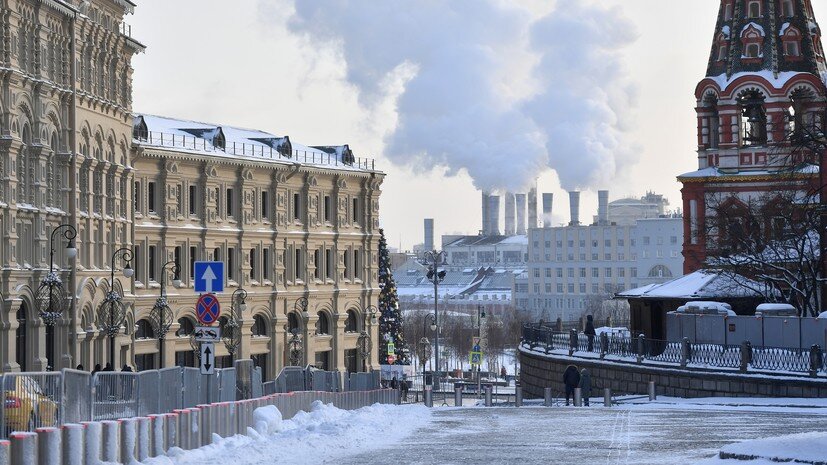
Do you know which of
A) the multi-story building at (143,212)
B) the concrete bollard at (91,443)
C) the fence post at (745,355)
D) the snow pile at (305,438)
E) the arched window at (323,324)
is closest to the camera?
the concrete bollard at (91,443)

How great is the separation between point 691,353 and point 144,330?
27980 millimetres

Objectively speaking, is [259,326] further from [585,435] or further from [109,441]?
[109,441]

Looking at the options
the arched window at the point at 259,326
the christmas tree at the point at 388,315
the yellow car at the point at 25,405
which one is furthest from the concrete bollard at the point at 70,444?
the christmas tree at the point at 388,315

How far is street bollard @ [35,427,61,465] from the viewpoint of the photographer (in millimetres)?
20703

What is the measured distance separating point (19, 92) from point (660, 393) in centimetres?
2098

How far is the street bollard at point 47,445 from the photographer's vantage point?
2070 centimetres

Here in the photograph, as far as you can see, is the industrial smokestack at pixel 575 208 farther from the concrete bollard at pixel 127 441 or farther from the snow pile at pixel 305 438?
the concrete bollard at pixel 127 441

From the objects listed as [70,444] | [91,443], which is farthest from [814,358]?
[70,444]

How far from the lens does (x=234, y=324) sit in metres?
73.6

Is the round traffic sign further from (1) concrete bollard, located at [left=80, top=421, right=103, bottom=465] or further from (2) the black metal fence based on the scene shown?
(2) the black metal fence

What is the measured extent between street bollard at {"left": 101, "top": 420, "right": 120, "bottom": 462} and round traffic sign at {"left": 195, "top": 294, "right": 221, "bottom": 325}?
21.8 feet

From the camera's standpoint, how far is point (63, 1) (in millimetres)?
55219

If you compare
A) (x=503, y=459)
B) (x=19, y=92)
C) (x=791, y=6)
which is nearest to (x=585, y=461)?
(x=503, y=459)

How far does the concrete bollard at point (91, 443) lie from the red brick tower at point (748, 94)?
5503cm
